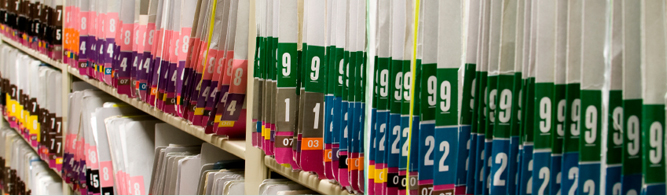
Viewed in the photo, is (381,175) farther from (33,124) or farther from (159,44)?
(33,124)

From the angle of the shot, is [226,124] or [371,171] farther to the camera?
[226,124]

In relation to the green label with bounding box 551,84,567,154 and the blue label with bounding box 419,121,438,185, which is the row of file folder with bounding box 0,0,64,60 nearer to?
the blue label with bounding box 419,121,438,185

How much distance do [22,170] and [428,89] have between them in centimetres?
281

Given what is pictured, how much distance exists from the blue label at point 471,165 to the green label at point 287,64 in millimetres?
361

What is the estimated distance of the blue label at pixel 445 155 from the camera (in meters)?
0.61

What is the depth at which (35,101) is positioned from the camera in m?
2.55

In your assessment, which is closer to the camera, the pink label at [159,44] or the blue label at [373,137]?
the blue label at [373,137]

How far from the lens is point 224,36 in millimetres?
1119

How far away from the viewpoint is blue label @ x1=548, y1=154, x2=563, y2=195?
52cm

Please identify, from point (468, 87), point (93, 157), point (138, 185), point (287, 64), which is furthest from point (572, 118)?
point (93, 157)

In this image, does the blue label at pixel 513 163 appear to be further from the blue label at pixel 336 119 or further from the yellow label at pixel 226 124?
the yellow label at pixel 226 124

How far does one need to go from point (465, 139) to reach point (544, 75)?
12cm

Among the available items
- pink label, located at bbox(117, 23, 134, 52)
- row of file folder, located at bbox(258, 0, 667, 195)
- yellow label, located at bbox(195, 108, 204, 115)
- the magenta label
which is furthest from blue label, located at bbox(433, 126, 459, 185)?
the magenta label

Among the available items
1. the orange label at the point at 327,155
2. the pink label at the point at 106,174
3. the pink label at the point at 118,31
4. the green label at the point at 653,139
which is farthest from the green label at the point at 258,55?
the pink label at the point at 106,174
